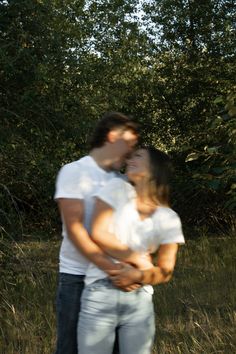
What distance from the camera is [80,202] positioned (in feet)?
7.12

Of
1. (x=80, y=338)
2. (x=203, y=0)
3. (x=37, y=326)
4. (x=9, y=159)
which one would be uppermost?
(x=203, y=0)

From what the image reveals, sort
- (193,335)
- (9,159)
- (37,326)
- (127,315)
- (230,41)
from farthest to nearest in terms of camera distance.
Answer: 1. (230,41)
2. (9,159)
3. (37,326)
4. (193,335)
5. (127,315)

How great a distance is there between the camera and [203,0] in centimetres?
1162

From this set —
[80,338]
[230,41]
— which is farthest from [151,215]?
[230,41]

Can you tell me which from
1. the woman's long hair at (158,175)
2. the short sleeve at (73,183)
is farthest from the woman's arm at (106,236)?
the woman's long hair at (158,175)

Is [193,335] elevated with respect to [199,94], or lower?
lower

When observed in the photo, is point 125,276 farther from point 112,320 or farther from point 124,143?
point 124,143

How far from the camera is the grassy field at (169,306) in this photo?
4199mm

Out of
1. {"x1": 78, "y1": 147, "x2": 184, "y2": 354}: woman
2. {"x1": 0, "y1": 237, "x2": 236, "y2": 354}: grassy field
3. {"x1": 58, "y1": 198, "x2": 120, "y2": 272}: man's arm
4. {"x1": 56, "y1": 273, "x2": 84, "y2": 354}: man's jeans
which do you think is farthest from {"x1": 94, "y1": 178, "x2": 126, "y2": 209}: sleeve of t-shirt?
{"x1": 0, "y1": 237, "x2": 236, "y2": 354}: grassy field

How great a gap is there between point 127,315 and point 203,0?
415 inches

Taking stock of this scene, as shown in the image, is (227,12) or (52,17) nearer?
(52,17)

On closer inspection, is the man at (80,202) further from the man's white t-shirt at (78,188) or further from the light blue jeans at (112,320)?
the light blue jeans at (112,320)

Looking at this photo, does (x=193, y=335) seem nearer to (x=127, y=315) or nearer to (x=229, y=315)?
(x=229, y=315)

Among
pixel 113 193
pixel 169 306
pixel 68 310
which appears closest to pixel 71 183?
pixel 113 193
